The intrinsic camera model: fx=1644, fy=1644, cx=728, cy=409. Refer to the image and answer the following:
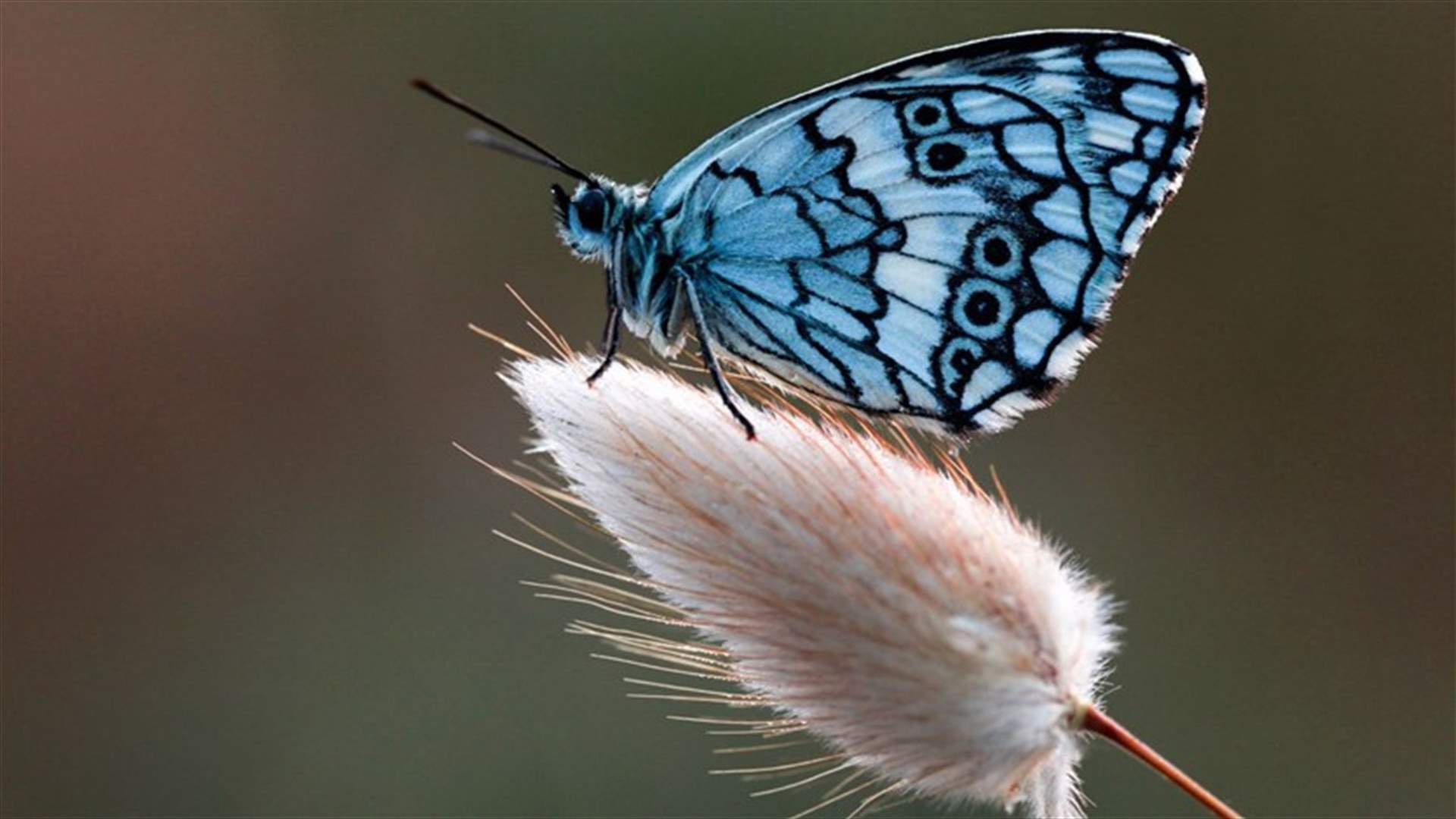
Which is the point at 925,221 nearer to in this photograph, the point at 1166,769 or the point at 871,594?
the point at 871,594

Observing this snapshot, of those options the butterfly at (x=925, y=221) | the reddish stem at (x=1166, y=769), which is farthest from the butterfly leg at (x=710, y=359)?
the reddish stem at (x=1166, y=769)

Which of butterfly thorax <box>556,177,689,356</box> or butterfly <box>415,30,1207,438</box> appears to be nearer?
butterfly <box>415,30,1207,438</box>

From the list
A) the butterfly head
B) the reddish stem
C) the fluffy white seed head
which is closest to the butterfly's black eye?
the butterfly head

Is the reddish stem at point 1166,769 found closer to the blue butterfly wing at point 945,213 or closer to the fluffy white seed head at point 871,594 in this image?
the fluffy white seed head at point 871,594

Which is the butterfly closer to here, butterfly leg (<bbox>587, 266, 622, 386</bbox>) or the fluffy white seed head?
butterfly leg (<bbox>587, 266, 622, 386</bbox>)

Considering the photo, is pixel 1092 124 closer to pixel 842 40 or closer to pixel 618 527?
pixel 618 527

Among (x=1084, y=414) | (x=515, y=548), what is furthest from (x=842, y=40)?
(x=515, y=548)

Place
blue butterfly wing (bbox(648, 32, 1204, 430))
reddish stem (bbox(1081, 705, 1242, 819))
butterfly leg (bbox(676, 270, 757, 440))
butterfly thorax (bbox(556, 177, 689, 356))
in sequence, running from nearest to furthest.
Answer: reddish stem (bbox(1081, 705, 1242, 819))
butterfly leg (bbox(676, 270, 757, 440))
blue butterfly wing (bbox(648, 32, 1204, 430))
butterfly thorax (bbox(556, 177, 689, 356))
